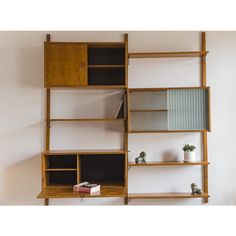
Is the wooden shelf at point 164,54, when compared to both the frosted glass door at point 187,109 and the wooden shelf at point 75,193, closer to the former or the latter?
the frosted glass door at point 187,109

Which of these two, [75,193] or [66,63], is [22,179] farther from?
[66,63]

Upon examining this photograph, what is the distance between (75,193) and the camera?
3146 millimetres

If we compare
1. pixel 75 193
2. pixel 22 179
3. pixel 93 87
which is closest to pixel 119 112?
pixel 93 87

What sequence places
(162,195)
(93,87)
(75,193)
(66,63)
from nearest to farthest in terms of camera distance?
(75,193), (66,63), (93,87), (162,195)

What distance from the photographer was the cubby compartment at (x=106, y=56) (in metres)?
3.59

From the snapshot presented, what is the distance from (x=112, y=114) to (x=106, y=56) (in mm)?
726

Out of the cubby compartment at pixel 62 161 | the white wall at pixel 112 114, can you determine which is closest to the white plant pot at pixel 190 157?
the white wall at pixel 112 114

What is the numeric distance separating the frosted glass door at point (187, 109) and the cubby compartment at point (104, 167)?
2.62ft

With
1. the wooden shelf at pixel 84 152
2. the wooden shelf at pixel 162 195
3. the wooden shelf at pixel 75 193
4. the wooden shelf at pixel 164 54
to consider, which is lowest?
the wooden shelf at pixel 162 195
